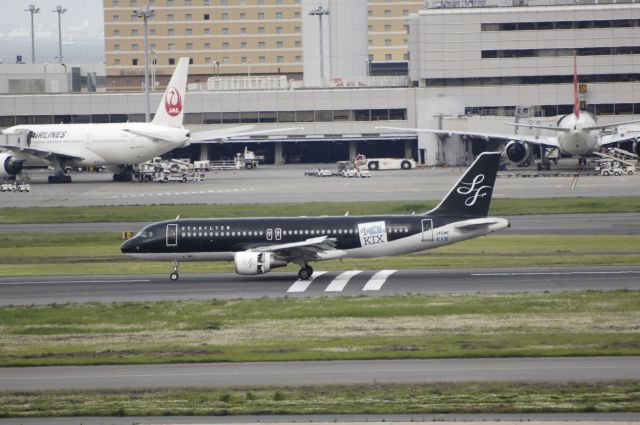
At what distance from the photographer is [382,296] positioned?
161ft

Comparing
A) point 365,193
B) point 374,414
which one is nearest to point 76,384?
point 374,414

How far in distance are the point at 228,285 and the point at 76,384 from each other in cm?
1978

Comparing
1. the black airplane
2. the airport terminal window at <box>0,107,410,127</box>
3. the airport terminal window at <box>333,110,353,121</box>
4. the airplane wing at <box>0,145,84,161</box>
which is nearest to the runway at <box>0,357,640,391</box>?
the black airplane

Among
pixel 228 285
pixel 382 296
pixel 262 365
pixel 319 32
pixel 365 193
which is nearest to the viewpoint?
pixel 262 365

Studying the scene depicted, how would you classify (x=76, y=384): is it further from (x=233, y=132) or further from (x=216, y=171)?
(x=216, y=171)

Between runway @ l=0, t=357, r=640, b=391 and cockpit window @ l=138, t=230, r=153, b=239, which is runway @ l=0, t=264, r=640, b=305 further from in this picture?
runway @ l=0, t=357, r=640, b=391

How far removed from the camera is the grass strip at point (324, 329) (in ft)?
126

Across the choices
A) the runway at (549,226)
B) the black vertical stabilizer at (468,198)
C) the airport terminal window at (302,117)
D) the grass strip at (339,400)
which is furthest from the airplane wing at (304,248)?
the airport terminal window at (302,117)

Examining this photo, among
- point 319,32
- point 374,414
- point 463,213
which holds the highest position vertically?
point 319,32

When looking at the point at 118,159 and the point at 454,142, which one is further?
the point at 454,142

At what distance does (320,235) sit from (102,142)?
66.5 m

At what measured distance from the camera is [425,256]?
63.0m

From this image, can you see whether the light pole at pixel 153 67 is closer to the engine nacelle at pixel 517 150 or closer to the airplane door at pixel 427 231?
the engine nacelle at pixel 517 150

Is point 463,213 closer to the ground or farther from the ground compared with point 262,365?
farther from the ground
